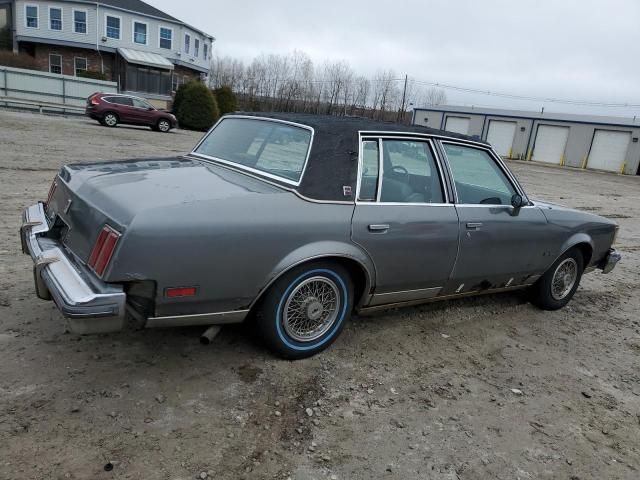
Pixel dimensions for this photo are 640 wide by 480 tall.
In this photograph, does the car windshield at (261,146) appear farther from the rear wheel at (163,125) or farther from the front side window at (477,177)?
the rear wheel at (163,125)

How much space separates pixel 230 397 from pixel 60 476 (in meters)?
1.00

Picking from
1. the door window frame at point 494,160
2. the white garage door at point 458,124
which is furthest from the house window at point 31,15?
the door window frame at point 494,160

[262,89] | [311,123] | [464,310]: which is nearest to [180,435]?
[311,123]

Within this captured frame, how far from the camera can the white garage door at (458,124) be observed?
137ft

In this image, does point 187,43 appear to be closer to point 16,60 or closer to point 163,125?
point 16,60

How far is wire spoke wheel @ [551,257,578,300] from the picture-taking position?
5.10m

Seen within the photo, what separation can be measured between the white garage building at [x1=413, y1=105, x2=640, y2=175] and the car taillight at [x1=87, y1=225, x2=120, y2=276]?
117 feet

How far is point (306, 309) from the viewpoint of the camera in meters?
3.41

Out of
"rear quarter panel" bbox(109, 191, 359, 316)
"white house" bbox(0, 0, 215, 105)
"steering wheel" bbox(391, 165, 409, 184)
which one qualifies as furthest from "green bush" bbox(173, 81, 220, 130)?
"rear quarter panel" bbox(109, 191, 359, 316)

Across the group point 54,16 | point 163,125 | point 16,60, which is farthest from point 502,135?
point 16,60

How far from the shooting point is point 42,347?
3.34 m

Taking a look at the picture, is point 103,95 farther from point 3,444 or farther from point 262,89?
point 262,89

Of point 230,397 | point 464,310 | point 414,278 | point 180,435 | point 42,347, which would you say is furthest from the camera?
point 464,310

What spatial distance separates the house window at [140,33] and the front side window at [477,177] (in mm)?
38422
